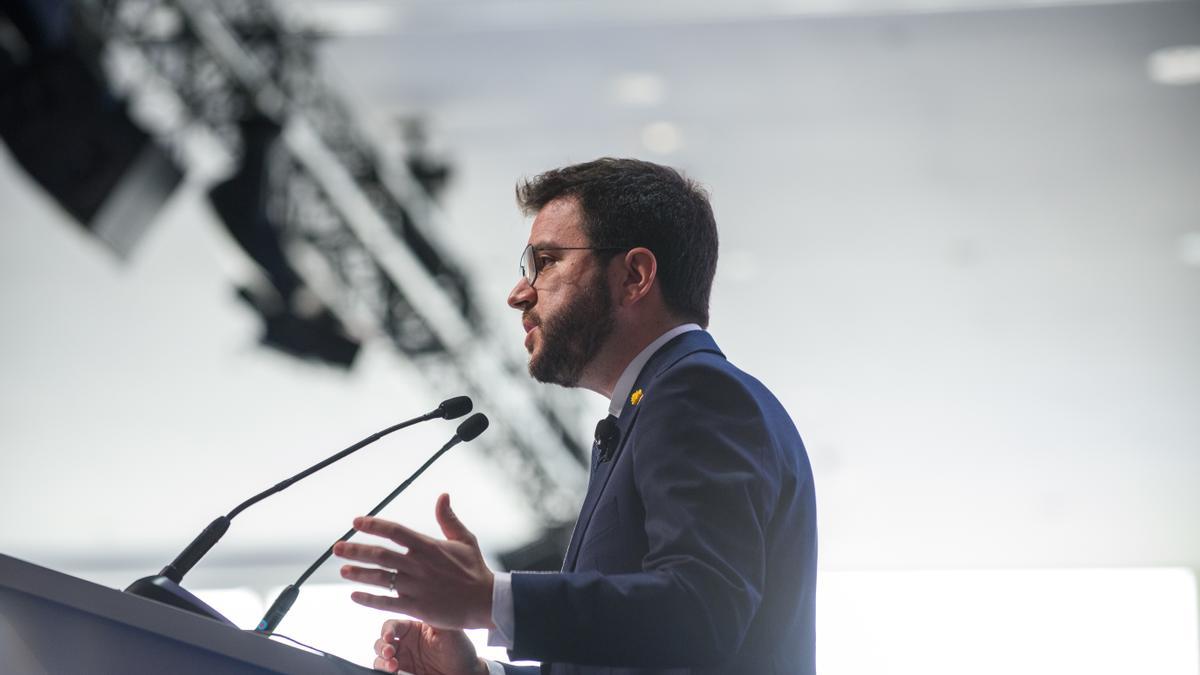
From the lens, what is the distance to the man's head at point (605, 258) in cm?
A: 154

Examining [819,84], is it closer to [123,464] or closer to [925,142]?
[925,142]

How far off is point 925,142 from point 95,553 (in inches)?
240

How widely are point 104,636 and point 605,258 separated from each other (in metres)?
0.84

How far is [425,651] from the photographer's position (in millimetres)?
1572

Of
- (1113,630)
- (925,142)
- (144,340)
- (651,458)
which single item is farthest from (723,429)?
(144,340)

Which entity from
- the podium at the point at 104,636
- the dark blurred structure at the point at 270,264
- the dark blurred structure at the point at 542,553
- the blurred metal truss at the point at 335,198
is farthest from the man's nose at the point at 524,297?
the dark blurred structure at the point at 542,553

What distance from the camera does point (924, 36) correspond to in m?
5.57

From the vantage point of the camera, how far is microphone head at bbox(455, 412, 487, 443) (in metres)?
1.58

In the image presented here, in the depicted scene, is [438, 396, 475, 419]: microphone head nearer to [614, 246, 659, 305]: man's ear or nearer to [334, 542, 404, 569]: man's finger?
[614, 246, 659, 305]: man's ear

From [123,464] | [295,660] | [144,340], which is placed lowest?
[295,660]

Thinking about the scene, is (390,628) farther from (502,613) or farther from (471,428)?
(502,613)

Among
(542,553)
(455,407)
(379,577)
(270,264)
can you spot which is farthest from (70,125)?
(379,577)

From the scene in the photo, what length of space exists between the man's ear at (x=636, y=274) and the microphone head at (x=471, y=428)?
0.28m

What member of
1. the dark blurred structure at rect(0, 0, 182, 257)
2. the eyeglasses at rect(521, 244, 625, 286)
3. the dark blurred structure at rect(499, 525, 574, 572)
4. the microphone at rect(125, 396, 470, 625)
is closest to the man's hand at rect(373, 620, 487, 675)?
the microphone at rect(125, 396, 470, 625)
